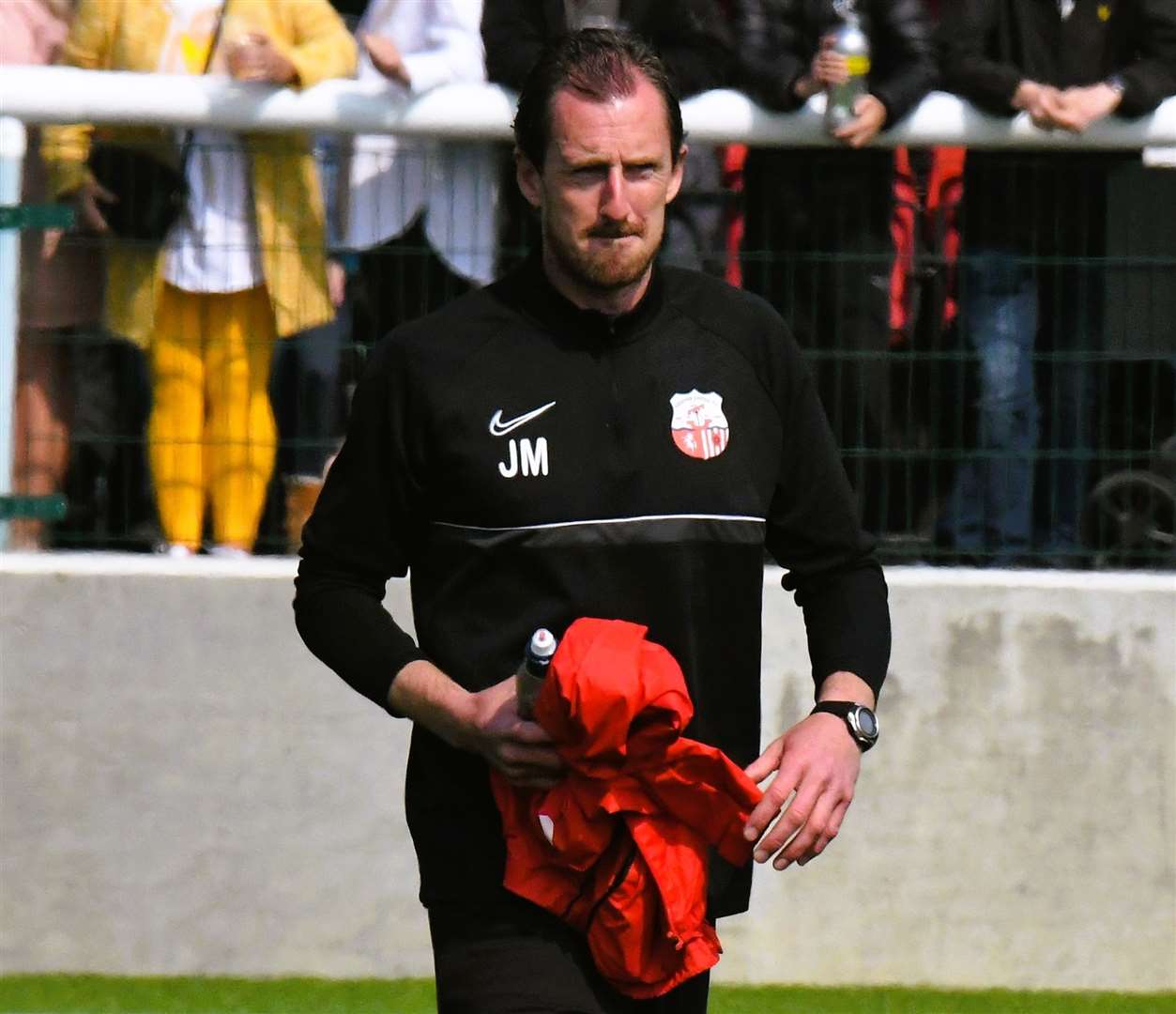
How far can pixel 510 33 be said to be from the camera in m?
6.73

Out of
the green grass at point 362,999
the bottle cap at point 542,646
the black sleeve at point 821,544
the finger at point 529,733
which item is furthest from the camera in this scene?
the green grass at point 362,999

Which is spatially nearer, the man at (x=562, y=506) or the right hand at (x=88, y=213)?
the man at (x=562, y=506)

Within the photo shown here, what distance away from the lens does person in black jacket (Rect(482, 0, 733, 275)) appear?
669cm

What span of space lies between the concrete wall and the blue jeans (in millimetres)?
271

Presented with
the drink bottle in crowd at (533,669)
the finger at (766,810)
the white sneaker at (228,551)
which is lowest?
the finger at (766,810)

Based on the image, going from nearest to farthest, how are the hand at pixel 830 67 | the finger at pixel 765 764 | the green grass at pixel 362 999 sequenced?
the finger at pixel 765 764 → the green grass at pixel 362 999 → the hand at pixel 830 67

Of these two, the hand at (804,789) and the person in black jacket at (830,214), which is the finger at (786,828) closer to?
the hand at (804,789)

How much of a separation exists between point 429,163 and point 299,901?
7.02 feet

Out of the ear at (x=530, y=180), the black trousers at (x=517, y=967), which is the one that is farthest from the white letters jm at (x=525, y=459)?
the black trousers at (x=517, y=967)

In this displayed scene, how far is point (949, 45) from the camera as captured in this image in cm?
684

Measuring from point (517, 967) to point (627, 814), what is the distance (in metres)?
0.31

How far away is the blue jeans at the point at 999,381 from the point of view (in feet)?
22.1

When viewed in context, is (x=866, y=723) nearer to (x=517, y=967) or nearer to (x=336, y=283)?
(x=517, y=967)

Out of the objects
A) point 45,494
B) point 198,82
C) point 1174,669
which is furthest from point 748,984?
point 198,82
